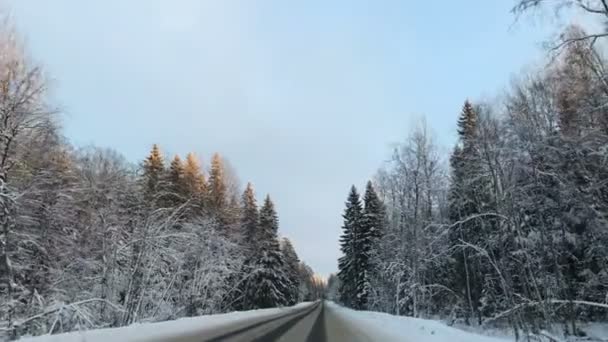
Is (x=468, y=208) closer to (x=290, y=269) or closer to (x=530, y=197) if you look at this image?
(x=530, y=197)

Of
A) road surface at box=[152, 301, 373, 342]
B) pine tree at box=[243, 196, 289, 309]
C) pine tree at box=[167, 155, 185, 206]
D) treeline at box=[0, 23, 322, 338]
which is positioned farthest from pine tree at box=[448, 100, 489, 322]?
pine tree at box=[167, 155, 185, 206]

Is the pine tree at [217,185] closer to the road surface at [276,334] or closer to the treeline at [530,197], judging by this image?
the treeline at [530,197]

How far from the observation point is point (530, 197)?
59.9 feet

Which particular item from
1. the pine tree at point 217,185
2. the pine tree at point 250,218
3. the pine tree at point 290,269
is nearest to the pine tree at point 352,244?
the pine tree at point 290,269

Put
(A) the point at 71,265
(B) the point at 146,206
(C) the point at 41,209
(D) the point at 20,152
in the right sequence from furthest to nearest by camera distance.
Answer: (B) the point at 146,206
(A) the point at 71,265
(C) the point at 41,209
(D) the point at 20,152

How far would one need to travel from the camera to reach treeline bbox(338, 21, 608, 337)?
51.2 feet

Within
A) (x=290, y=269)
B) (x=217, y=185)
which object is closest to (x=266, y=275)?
(x=217, y=185)

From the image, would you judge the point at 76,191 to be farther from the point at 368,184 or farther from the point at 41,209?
the point at 368,184

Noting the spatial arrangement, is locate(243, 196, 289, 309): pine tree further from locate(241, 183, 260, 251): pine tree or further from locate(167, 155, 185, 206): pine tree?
locate(167, 155, 185, 206): pine tree

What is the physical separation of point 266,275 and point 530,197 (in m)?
32.1

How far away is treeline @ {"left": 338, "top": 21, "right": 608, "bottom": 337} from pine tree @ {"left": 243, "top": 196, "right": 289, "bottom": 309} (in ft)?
52.2

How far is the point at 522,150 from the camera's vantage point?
17.3 m

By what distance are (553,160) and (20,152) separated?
65.4 ft

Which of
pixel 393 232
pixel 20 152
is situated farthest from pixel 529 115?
pixel 20 152
